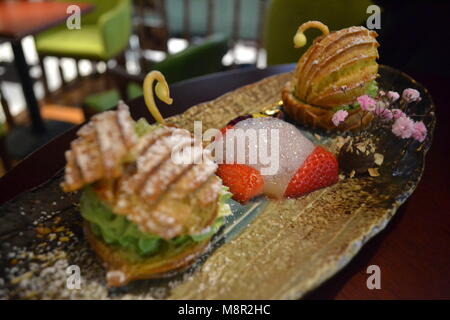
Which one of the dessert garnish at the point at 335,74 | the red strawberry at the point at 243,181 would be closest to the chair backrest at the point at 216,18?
the dessert garnish at the point at 335,74

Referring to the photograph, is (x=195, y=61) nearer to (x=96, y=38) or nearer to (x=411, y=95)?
(x=411, y=95)

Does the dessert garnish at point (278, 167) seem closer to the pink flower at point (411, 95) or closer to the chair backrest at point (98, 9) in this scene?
the pink flower at point (411, 95)

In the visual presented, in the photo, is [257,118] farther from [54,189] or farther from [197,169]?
[54,189]

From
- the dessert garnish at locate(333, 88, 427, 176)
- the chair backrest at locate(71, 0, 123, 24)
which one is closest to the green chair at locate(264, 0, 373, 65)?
the dessert garnish at locate(333, 88, 427, 176)

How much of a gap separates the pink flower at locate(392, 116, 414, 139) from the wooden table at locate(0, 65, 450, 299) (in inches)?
13.2

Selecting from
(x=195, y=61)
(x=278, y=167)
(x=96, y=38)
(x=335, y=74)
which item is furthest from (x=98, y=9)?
(x=278, y=167)

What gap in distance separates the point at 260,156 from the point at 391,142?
689mm

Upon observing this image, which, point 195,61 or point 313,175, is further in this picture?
point 195,61

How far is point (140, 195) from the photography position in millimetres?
1258

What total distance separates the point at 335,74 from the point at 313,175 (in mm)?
584

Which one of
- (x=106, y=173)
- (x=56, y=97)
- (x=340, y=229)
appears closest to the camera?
(x=106, y=173)

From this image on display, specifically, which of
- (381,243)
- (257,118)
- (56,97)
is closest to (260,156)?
(257,118)

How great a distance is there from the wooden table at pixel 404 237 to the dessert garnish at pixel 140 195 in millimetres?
488
